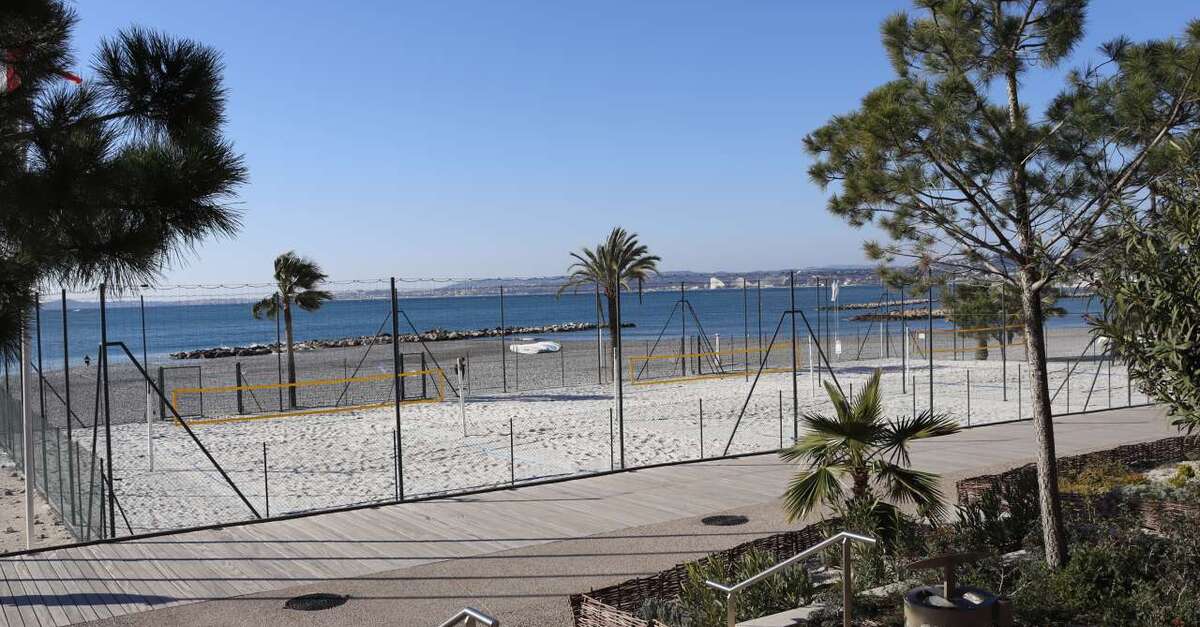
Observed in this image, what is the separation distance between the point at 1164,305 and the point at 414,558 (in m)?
7.45

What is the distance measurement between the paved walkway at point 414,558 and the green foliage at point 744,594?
3.92 ft

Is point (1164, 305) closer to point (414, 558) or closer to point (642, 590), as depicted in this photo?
point (642, 590)

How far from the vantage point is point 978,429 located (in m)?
18.6

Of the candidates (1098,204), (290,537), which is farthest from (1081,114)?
(290,537)

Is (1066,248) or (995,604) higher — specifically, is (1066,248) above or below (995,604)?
above

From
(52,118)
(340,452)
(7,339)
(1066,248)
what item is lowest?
(340,452)

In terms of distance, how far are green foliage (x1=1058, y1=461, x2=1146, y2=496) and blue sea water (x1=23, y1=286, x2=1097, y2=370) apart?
45.3 meters

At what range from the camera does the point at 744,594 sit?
25.3 ft

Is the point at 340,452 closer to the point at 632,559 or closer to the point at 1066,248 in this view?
the point at 632,559

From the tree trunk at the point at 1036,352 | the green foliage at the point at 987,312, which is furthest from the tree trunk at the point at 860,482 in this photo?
the green foliage at the point at 987,312

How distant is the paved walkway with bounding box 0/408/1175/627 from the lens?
8.65 meters

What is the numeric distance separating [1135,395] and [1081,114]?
19.9 m

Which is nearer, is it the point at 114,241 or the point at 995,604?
the point at 995,604

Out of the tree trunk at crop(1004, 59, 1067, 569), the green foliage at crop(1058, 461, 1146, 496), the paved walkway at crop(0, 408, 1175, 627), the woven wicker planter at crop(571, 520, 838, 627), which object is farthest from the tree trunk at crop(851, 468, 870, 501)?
the green foliage at crop(1058, 461, 1146, 496)
